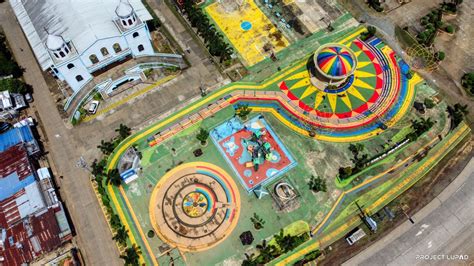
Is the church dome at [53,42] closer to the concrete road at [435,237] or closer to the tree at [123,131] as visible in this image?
the tree at [123,131]

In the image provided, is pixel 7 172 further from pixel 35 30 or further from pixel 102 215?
pixel 35 30

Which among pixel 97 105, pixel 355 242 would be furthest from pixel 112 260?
pixel 355 242

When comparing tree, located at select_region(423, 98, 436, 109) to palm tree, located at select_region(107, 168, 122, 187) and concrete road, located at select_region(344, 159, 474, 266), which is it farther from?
palm tree, located at select_region(107, 168, 122, 187)

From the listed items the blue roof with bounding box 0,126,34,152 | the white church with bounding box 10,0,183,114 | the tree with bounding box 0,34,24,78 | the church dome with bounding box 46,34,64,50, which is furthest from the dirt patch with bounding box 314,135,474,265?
the tree with bounding box 0,34,24,78

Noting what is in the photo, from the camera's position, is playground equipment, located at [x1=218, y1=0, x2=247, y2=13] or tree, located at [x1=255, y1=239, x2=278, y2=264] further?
playground equipment, located at [x1=218, y1=0, x2=247, y2=13]

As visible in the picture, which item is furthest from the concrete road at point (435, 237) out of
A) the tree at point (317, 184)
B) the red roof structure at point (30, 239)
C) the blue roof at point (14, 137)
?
the blue roof at point (14, 137)

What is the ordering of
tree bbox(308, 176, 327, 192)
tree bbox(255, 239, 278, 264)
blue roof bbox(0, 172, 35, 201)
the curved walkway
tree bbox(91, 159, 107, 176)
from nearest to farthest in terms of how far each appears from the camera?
tree bbox(255, 239, 278, 264) → blue roof bbox(0, 172, 35, 201) → tree bbox(308, 176, 327, 192) → tree bbox(91, 159, 107, 176) → the curved walkway

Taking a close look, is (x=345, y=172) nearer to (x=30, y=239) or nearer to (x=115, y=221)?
(x=115, y=221)
